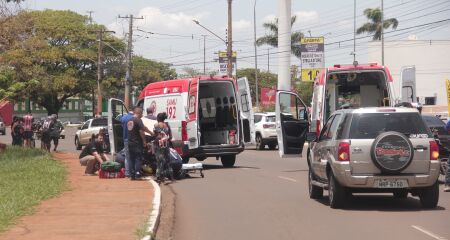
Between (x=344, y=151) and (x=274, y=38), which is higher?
(x=274, y=38)

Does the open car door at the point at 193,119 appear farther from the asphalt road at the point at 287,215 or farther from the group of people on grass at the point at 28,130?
the group of people on grass at the point at 28,130

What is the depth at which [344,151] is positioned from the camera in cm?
1195

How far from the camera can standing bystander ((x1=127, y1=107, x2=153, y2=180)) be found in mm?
17719

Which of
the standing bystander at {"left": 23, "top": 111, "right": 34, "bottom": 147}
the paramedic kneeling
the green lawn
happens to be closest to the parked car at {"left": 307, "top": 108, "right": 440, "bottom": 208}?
the green lawn

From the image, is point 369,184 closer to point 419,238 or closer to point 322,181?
point 322,181

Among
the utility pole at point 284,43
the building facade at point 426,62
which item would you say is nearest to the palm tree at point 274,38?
the building facade at point 426,62

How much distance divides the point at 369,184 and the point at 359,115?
1.22m

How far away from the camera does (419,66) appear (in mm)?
75000

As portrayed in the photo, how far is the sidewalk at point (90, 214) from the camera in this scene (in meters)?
9.53

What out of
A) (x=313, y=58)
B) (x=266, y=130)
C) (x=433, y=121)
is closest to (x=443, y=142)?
(x=433, y=121)

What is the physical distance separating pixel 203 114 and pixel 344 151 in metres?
12.2

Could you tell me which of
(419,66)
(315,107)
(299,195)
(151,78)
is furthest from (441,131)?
(151,78)

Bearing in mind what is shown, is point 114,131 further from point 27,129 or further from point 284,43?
point 284,43

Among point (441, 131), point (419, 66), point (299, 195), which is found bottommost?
point (299, 195)
